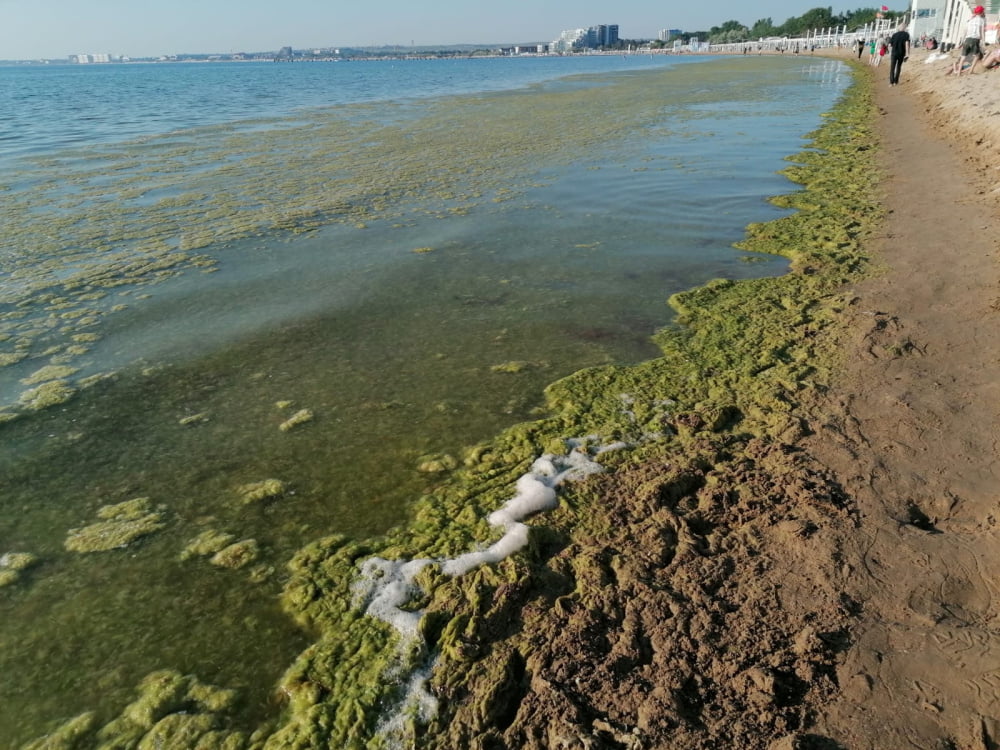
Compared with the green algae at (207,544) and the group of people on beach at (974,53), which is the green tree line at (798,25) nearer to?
the group of people on beach at (974,53)

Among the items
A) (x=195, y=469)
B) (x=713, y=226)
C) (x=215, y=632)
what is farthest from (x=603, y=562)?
(x=713, y=226)

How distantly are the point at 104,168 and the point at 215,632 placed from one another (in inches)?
494

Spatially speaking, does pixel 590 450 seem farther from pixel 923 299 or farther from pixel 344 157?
pixel 344 157

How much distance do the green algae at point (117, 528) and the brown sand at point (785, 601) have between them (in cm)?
178

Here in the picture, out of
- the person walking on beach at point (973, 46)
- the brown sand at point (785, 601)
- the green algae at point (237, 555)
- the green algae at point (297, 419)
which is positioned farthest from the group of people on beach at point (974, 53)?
the green algae at point (237, 555)

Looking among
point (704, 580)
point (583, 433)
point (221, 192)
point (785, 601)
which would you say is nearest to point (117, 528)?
point (583, 433)

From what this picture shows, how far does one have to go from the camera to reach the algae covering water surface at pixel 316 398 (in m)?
2.33

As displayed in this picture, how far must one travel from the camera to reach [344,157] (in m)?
12.4

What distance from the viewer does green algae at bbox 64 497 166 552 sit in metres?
2.94

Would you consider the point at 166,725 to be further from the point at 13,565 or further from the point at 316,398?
the point at 316,398

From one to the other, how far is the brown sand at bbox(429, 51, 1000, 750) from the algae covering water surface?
0.28 m

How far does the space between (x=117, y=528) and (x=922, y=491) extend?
12.5 feet

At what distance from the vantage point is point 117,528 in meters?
3.03

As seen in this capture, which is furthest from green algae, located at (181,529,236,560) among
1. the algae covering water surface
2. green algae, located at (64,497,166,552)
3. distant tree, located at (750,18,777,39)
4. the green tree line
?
distant tree, located at (750,18,777,39)
